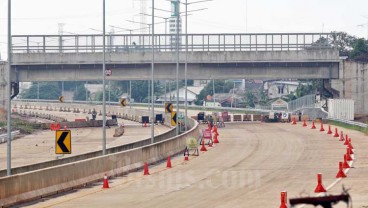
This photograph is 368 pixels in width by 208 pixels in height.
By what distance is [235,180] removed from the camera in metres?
30.8

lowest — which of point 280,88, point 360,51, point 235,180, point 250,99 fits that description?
point 235,180

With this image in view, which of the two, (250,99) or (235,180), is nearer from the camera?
(235,180)

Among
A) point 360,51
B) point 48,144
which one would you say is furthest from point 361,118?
point 360,51

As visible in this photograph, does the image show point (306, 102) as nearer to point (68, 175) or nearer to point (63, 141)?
point (68, 175)

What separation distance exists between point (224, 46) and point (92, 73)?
41.4 feet

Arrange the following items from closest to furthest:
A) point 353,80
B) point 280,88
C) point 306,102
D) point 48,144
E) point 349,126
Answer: point 48,144 → point 349,126 → point 353,80 → point 306,102 → point 280,88

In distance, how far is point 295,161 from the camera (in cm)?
3966

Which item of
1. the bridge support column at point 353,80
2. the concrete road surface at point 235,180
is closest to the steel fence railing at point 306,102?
the bridge support column at point 353,80

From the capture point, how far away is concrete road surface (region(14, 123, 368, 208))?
80.6 feet

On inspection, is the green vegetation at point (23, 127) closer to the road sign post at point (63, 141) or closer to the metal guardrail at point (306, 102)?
the metal guardrail at point (306, 102)

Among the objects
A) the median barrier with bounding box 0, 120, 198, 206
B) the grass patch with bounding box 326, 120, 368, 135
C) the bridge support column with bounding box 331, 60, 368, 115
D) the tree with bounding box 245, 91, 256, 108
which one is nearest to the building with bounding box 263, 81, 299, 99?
the tree with bounding box 245, 91, 256, 108

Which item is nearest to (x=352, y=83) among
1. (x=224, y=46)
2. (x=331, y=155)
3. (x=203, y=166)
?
(x=224, y=46)

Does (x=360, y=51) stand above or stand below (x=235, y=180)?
above

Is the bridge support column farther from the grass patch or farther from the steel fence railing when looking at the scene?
the steel fence railing
